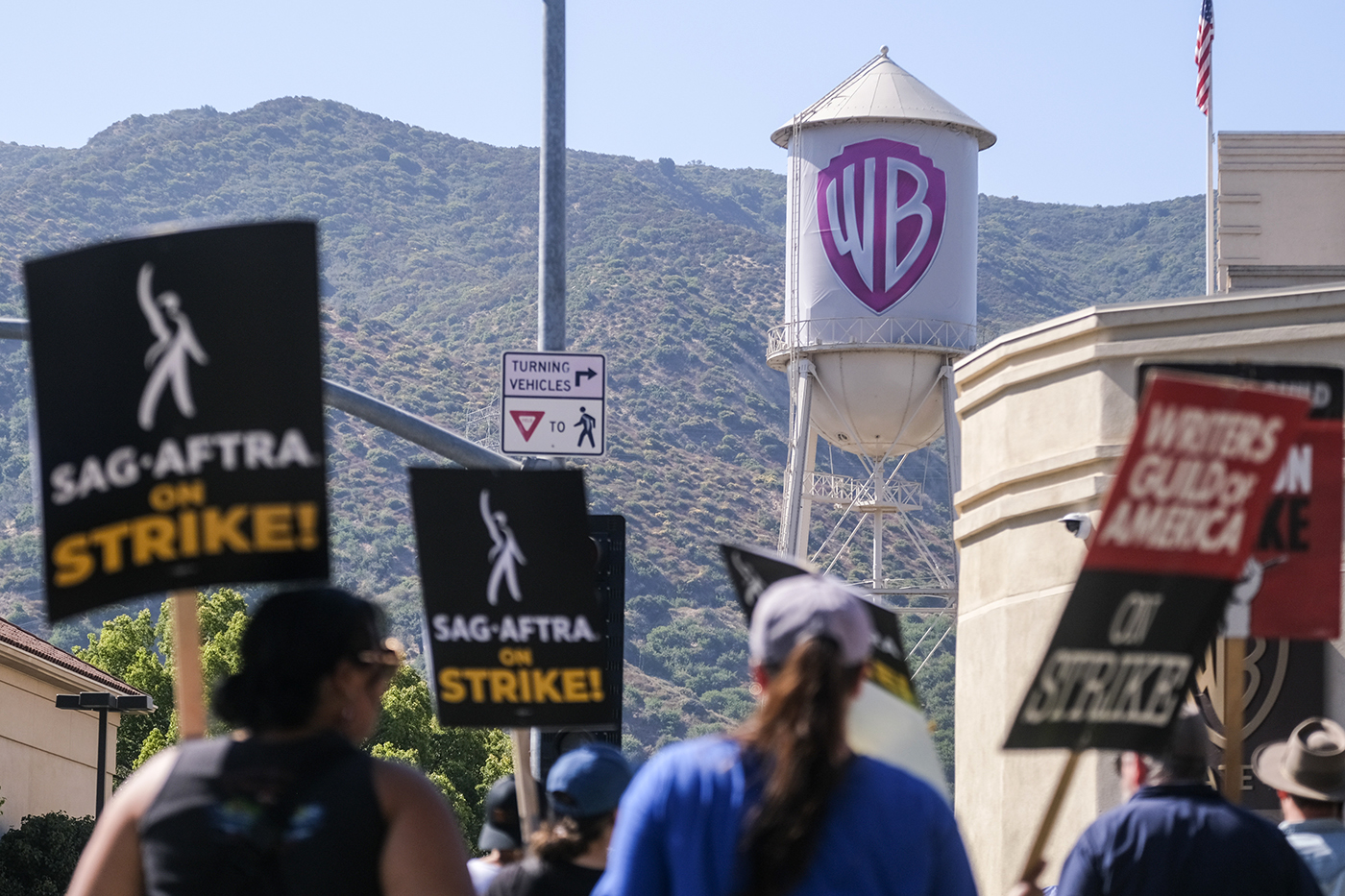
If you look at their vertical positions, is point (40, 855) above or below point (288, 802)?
below

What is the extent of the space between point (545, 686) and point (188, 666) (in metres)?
2.33

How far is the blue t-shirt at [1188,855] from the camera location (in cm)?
484

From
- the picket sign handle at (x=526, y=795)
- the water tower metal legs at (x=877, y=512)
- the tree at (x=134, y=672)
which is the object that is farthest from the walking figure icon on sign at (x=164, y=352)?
the tree at (x=134, y=672)

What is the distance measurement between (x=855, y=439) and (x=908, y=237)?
429 cm

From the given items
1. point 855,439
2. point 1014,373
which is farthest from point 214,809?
point 855,439

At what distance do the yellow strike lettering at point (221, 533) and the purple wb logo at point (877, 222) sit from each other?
1074 inches

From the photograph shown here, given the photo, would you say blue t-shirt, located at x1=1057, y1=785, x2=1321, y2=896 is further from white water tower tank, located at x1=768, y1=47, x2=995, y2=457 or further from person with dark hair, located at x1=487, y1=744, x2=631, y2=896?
white water tower tank, located at x1=768, y1=47, x2=995, y2=457

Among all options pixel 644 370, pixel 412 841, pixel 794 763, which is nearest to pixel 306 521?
pixel 412 841

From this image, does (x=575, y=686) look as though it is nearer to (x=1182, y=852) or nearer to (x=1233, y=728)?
(x=1233, y=728)

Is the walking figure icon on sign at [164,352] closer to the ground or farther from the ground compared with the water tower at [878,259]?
closer to the ground

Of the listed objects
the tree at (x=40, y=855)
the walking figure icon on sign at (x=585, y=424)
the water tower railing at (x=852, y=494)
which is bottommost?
the tree at (x=40, y=855)

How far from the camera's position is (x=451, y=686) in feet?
21.5

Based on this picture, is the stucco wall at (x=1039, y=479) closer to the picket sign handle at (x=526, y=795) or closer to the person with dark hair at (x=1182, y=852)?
the picket sign handle at (x=526, y=795)

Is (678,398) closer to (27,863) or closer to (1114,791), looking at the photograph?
(27,863)
